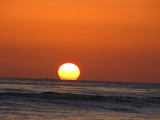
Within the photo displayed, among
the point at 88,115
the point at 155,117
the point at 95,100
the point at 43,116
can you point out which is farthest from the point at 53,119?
the point at 95,100

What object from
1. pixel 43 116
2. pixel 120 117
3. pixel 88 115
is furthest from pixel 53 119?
pixel 120 117

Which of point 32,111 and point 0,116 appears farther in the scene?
point 32,111

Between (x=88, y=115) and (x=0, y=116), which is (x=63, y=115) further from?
(x=0, y=116)

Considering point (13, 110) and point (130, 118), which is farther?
point (13, 110)

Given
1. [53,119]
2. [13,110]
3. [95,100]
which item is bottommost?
[53,119]

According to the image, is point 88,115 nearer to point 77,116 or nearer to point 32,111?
point 77,116

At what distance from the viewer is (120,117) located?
72.6ft

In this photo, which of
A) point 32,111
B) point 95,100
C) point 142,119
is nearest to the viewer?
point 142,119

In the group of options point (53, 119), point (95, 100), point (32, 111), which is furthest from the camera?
point (95, 100)

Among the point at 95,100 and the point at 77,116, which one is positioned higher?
the point at 95,100

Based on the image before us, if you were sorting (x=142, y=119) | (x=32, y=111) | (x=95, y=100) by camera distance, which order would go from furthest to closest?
(x=95, y=100) → (x=32, y=111) → (x=142, y=119)

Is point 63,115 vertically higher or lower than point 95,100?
lower

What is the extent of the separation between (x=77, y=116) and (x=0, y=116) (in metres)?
4.65

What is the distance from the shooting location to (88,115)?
22578mm
